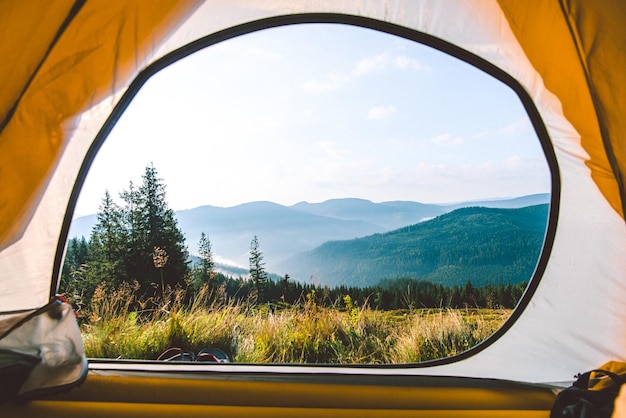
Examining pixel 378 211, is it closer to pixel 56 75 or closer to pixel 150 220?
pixel 150 220

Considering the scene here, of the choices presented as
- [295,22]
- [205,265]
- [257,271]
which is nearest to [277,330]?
[257,271]

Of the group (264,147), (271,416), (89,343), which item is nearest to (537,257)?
(271,416)

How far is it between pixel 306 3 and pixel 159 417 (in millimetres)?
1429

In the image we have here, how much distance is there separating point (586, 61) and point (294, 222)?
4164 mm

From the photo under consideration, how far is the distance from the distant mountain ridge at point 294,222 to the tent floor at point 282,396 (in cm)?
212

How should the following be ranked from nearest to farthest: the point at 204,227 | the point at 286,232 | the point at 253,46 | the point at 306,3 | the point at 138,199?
the point at 306,3
the point at 253,46
the point at 138,199
the point at 204,227
the point at 286,232

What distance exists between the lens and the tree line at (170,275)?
3004mm

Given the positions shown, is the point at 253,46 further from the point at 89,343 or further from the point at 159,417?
the point at 159,417

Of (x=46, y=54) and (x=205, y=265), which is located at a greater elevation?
(x=46, y=54)

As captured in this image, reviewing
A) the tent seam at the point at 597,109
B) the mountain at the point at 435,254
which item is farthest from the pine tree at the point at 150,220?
the tent seam at the point at 597,109

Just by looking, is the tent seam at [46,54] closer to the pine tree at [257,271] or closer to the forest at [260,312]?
the forest at [260,312]

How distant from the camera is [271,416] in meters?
1.29

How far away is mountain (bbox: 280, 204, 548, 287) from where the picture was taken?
127 inches

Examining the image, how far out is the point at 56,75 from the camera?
139 centimetres
